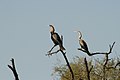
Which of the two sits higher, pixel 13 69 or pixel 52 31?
pixel 52 31

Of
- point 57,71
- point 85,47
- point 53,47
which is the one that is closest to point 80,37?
point 85,47

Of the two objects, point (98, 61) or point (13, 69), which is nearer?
point (13, 69)

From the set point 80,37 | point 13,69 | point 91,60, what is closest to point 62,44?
point 80,37

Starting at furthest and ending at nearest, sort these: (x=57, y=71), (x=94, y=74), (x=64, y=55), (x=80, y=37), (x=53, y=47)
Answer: (x=57, y=71) < (x=94, y=74) < (x=80, y=37) < (x=53, y=47) < (x=64, y=55)

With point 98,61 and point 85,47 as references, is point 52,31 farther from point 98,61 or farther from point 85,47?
point 98,61

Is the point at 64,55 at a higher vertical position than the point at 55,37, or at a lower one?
lower

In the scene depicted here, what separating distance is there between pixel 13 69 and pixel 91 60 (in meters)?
30.0

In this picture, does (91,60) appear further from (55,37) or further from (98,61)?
(55,37)

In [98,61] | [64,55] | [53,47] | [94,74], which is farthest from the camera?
[98,61]

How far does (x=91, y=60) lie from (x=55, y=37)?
74.8 feet

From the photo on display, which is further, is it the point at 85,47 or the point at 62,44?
the point at 85,47

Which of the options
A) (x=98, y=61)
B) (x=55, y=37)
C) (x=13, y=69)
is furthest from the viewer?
(x=98, y=61)

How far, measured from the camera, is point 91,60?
119 feet

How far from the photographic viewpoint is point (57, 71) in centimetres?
3962
